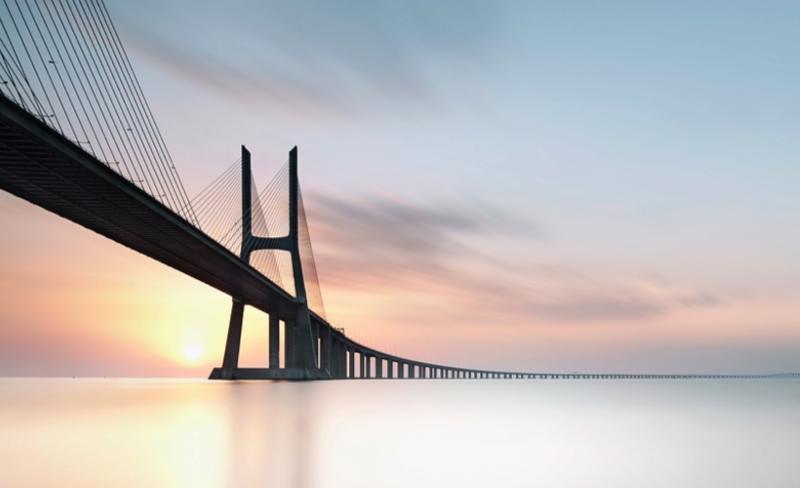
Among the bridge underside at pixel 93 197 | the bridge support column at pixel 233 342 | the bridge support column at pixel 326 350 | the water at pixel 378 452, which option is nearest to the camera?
the water at pixel 378 452

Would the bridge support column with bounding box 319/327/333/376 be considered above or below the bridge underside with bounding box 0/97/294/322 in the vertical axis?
below

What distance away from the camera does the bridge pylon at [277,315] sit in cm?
8512

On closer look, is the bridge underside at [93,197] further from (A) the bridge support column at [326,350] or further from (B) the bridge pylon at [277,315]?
(A) the bridge support column at [326,350]

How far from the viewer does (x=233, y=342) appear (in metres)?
86.4

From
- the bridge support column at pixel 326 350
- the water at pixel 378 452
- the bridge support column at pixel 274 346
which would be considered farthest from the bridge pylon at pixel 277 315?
the water at pixel 378 452

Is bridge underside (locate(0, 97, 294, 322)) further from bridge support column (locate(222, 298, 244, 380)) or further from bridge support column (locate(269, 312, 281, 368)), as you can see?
bridge support column (locate(269, 312, 281, 368))

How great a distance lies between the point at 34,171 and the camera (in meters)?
34.8

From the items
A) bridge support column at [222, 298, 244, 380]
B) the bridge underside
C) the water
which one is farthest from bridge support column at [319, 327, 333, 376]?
the water

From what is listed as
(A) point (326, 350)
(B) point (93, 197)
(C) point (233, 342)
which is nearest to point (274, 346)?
(C) point (233, 342)

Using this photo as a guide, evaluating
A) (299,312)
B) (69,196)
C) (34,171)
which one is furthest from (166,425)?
(299,312)

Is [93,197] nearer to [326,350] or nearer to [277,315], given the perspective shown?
[277,315]

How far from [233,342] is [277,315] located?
7516 mm

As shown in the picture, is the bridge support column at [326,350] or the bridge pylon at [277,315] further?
the bridge support column at [326,350]

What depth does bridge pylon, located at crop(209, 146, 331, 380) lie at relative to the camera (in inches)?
3351
